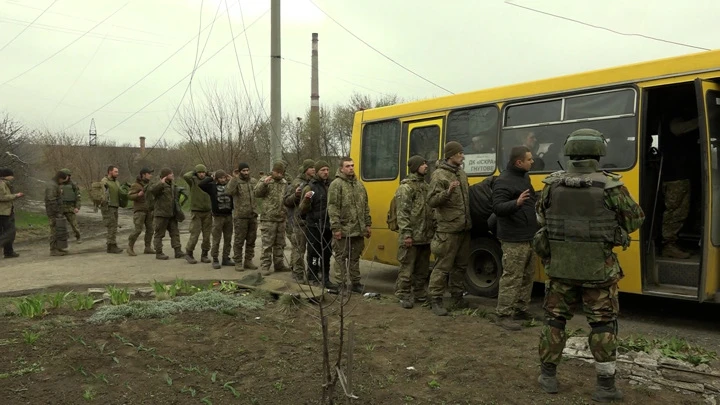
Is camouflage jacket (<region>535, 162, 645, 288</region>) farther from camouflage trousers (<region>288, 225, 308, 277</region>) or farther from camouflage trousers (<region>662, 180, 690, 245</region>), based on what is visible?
camouflage trousers (<region>288, 225, 308, 277</region>)

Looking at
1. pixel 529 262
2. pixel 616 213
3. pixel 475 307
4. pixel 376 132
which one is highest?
pixel 376 132

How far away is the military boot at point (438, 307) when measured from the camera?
5867 millimetres

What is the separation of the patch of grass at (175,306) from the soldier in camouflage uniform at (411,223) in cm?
178

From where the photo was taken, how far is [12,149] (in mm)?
17078

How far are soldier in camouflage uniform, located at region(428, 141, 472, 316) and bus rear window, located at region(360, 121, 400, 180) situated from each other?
200 centimetres

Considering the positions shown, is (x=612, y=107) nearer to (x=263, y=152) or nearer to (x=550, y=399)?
(x=550, y=399)

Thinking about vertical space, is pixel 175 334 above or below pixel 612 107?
below

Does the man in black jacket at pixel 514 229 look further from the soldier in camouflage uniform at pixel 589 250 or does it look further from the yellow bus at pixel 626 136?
the soldier in camouflage uniform at pixel 589 250

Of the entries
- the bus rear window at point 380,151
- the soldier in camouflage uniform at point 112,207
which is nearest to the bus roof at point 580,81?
the bus rear window at point 380,151

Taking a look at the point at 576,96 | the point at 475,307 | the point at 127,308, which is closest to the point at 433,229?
the point at 475,307

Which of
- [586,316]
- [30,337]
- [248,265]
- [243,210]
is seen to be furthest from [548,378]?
[248,265]

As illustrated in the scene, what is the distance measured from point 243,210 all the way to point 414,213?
361 cm

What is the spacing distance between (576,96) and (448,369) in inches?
143

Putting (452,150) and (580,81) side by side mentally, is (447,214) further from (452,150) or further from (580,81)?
(580,81)
